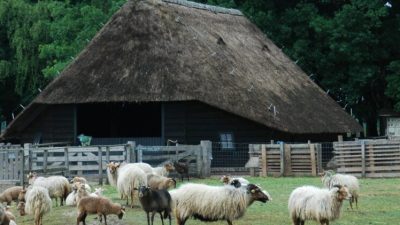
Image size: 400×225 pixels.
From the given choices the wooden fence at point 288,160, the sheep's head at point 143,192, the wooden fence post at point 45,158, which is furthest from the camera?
the wooden fence at point 288,160

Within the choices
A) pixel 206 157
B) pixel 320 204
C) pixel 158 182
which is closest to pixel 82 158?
pixel 206 157

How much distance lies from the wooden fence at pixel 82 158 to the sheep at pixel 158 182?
700 cm

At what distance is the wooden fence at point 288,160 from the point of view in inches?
1391

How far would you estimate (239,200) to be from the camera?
19172mm

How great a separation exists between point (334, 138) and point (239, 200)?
28580 millimetres

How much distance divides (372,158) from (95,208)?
16.7 metres

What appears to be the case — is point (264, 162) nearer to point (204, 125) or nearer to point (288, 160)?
point (288, 160)

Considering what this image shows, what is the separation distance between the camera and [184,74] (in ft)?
132

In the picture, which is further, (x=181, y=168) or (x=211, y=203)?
(x=181, y=168)

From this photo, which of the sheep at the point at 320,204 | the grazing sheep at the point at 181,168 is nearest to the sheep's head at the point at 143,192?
the sheep at the point at 320,204

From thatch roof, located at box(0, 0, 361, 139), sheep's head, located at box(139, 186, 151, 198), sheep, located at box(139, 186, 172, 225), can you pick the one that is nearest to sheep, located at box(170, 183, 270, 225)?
sheep, located at box(139, 186, 172, 225)

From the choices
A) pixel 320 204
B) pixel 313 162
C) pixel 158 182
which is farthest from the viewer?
pixel 313 162

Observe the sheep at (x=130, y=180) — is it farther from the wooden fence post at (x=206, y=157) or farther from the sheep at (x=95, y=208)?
the wooden fence post at (x=206, y=157)

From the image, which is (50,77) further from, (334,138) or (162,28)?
(334,138)
